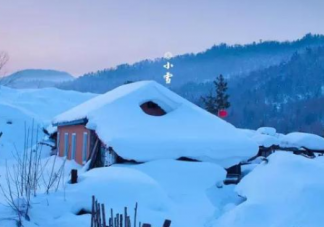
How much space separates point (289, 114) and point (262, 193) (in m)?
105

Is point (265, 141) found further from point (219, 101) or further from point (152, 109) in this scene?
point (152, 109)

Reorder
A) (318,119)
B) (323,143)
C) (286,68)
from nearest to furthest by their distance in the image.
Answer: (323,143) → (318,119) → (286,68)

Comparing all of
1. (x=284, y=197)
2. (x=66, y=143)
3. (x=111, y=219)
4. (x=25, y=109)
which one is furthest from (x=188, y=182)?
(x=25, y=109)

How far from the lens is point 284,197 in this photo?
10383mm

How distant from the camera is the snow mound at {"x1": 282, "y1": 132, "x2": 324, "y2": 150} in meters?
33.4

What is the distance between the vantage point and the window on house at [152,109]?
66.1 feet

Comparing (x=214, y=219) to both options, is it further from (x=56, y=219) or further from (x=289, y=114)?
(x=289, y=114)

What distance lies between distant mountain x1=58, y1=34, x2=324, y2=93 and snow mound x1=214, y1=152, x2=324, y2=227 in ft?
374

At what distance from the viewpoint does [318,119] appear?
333ft

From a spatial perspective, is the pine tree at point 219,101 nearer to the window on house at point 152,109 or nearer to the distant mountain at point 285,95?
the window on house at point 152,109

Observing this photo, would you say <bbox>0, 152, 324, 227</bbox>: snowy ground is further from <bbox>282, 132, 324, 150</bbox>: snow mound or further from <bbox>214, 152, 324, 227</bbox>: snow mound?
<bbox>282, 132, 324, 150</bbox>: snow mound

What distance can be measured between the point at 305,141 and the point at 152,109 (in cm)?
1800

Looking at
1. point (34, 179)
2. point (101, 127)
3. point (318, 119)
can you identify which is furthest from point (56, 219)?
point (318, 119)

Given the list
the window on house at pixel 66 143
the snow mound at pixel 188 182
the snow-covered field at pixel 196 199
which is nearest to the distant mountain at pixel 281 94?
the window on house at pixel 66 143
